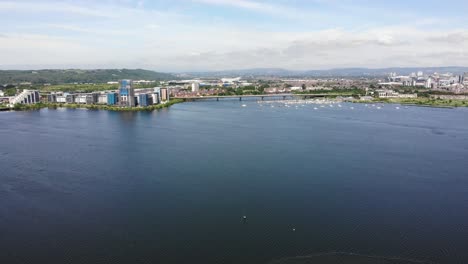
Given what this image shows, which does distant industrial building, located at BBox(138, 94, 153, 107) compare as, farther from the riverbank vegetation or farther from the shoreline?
the riverbank vegetation

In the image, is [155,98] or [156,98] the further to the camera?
[156,98]

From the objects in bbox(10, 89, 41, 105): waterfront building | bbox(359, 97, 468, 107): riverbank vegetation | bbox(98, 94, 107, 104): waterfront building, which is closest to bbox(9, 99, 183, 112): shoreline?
bbox(10, 89, 41, 105): waterfront building

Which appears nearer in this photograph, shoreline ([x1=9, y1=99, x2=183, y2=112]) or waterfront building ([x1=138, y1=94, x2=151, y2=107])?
shoreline ([x1=9, y1=99, x2=183, y2=112])

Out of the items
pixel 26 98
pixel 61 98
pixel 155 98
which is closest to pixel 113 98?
pixel 155 98

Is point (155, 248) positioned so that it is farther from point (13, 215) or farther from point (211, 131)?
point (211, 131)

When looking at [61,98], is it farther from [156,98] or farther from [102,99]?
[156,98]

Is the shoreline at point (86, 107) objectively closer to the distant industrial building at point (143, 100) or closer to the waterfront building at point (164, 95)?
the distant industrial building at point (143, 100)
